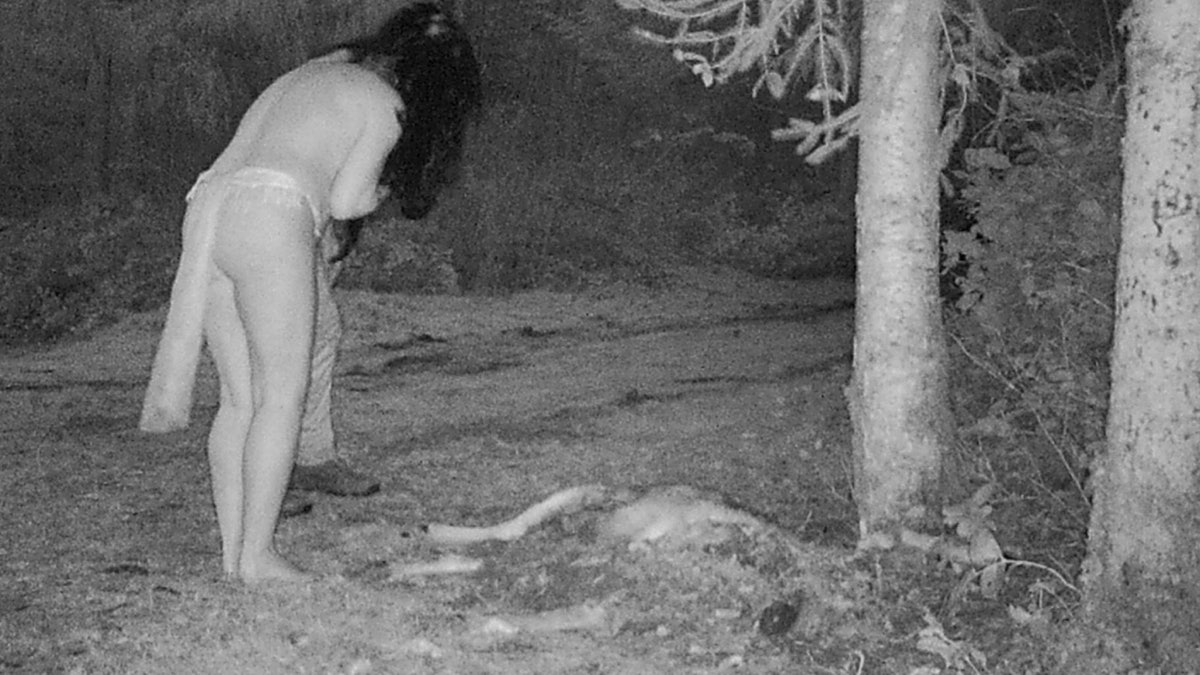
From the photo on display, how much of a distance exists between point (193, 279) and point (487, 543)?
1.38 m

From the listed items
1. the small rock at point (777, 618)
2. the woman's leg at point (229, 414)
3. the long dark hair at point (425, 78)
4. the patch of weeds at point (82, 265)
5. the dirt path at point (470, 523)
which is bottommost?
the patch of weeds at point (82, 265)

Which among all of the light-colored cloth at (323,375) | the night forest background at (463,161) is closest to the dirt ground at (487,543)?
the light-colored cloth at (323,375)

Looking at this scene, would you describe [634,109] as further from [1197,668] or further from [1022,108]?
[1197,668]

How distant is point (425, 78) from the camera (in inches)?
180

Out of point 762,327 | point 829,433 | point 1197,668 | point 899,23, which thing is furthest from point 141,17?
point 1197,668

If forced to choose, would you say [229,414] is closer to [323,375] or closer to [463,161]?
[323,375]

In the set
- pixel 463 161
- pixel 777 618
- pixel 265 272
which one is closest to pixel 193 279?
pixel 265 272

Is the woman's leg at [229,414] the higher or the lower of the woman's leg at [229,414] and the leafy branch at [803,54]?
the lower

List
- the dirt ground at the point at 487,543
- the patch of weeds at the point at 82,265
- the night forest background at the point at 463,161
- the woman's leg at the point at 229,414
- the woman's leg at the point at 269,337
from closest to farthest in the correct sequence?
the dirt ground at the point at 487,543, the woman's leg at the point at 269,337, the woman's leg at the point at 229,414, the patch of weeds at the point at 82,265, the night forest background at the point at 463,161

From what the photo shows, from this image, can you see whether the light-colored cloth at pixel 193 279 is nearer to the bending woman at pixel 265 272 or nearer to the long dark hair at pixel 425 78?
the bending woman at pixel 265 272

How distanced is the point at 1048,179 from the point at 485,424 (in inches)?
122

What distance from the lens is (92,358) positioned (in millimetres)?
9680

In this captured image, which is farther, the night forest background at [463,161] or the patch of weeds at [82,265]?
the night forest background at [463,161]

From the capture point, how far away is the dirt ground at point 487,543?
367 cm
